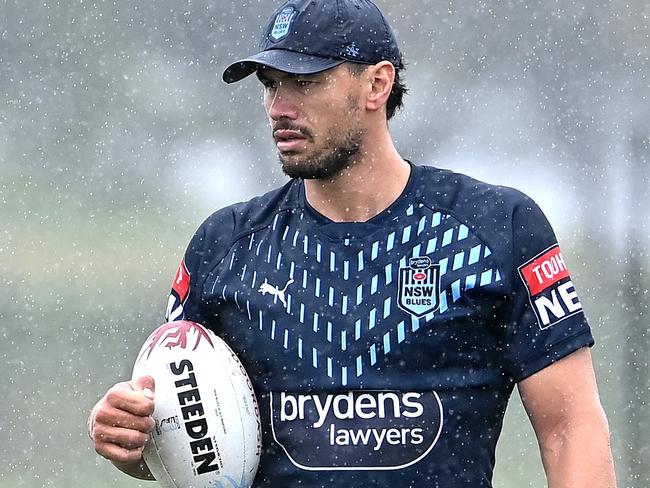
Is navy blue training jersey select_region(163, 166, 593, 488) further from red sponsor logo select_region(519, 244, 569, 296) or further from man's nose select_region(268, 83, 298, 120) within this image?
man's nose select_region(268, 83, 298, 120)

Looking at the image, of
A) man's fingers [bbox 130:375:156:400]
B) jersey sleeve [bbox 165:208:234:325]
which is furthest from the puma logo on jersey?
man's fingers [bbox 130:375:156:400]

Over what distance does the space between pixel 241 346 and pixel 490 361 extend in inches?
18.0

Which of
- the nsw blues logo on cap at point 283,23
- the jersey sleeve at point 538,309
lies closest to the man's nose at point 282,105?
the nsw blues logo on cap at point 283,23

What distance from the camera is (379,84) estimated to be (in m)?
2.36

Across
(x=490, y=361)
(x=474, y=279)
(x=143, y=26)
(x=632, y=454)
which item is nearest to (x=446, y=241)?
(x=474, y=279)

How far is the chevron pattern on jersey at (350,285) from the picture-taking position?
2123 millimetres

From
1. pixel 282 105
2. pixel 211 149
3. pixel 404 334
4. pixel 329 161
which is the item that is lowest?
pixel 404 334

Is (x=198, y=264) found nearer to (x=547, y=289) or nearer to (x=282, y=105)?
(x=282, y=105)

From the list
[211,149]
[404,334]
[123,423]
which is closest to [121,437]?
[123,423]

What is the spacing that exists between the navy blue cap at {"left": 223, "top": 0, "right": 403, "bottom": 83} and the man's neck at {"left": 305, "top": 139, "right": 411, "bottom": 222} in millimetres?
188

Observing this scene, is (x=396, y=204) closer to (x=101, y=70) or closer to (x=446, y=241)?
(x=446, y=241)

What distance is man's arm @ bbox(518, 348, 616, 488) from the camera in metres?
2.05

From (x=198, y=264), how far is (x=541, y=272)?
25.8 inches

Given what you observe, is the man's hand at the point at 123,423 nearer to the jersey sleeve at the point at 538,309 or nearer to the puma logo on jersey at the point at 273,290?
the puma logo on jersey at the point at 273,290
